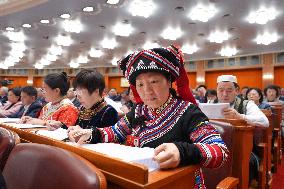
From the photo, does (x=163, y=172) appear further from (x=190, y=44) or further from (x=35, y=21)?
(x=190, y=44)

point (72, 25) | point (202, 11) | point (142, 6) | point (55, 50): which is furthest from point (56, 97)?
point (55, 50)

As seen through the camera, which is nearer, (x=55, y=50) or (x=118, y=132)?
(x=118, y=132)

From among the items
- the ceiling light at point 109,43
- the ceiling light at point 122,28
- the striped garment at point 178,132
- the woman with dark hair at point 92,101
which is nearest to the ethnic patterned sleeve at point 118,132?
the striped garment at point 178,132

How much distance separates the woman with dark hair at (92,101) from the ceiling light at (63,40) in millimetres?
7555

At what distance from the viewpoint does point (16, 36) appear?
30.0 feet

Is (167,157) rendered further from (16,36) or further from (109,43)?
(16,36)

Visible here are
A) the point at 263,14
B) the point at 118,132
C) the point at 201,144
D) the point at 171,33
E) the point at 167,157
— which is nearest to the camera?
the point at 167,157

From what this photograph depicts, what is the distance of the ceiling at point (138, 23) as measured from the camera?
5.69m

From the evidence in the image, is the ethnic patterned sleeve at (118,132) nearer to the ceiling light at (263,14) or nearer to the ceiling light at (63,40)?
the ceiling light at (263,14)

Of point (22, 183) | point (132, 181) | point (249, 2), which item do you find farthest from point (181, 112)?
point (249, 2)

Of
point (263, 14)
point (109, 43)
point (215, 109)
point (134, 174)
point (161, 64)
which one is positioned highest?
point (109, 43)

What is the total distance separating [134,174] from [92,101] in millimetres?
1324

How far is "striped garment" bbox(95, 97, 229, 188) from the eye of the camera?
97 centimetres

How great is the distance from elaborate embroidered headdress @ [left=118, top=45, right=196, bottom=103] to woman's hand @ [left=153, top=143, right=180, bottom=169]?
426 mm
